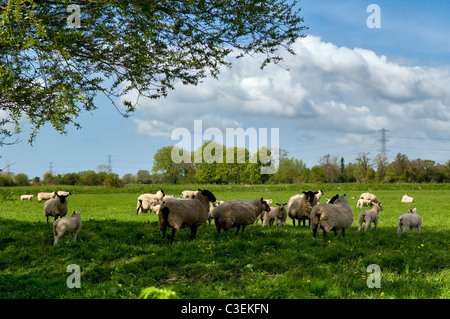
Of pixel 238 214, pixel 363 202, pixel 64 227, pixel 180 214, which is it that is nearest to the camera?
pixel 180 214

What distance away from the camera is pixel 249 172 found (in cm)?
10312

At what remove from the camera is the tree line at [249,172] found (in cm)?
8312

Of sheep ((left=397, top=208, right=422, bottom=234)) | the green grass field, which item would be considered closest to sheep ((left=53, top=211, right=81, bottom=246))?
the green grass field

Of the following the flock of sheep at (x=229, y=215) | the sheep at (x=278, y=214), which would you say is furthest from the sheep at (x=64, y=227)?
the sheep at (x=278, y=214)

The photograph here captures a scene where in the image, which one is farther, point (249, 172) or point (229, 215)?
point (249, 172)

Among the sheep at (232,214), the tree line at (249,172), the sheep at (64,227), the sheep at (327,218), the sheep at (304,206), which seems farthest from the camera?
the tree line at (249,172)

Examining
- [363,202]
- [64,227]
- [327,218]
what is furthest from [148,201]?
[363,202]

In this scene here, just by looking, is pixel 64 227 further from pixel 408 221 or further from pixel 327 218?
pixel 408 221

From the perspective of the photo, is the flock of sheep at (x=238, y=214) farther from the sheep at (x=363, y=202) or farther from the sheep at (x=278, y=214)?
the sheep at (x=363, y=202)

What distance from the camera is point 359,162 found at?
98688 millimetres

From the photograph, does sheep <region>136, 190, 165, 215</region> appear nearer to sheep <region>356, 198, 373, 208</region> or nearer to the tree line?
sheep <region>356, 198, 373, 208</region>

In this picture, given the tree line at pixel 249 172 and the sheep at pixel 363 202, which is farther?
the tree line at pixel 249 172

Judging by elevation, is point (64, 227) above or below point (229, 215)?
below
